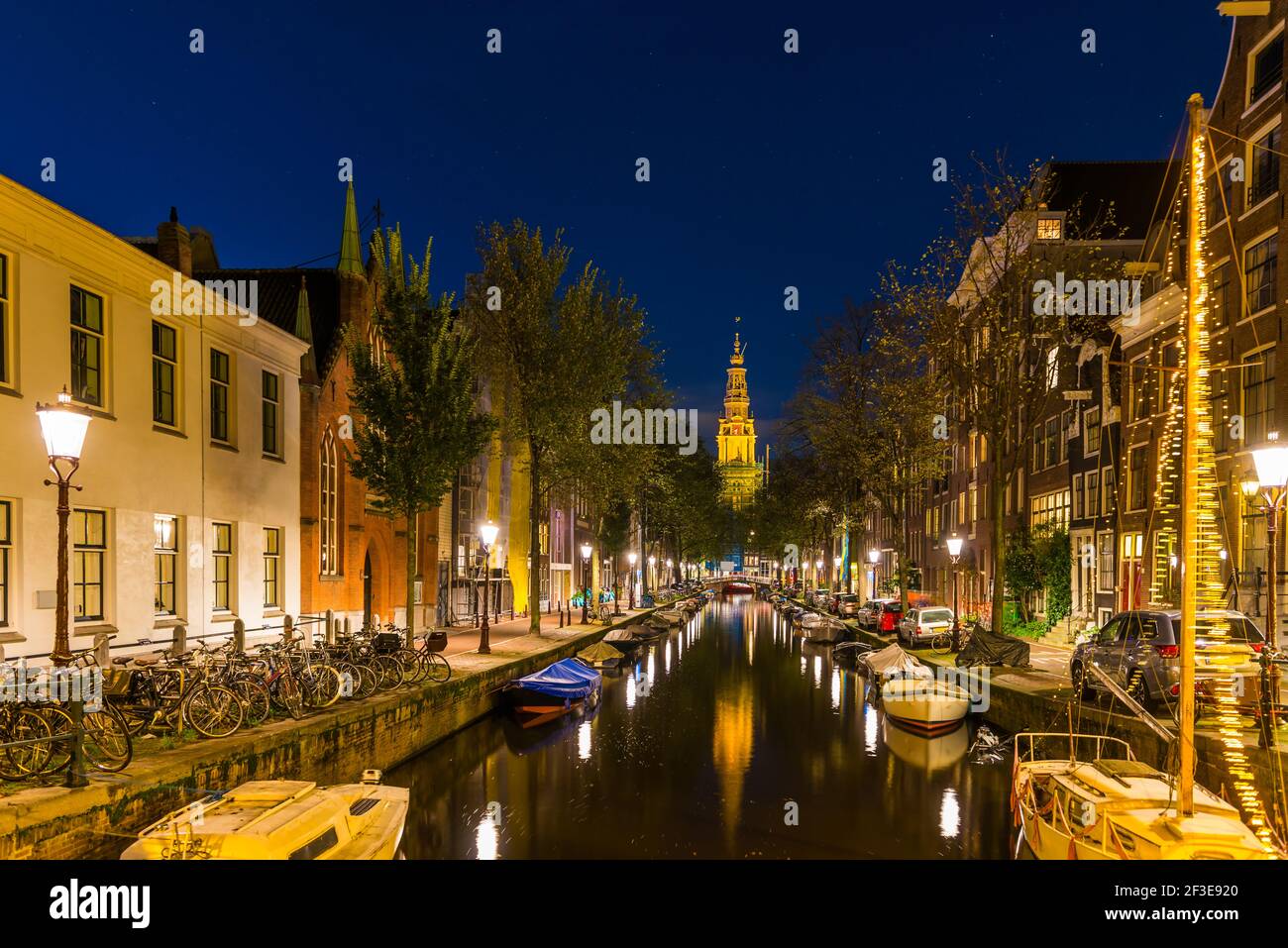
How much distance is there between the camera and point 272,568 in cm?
2612

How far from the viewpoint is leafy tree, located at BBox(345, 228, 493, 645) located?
25594 millimetres

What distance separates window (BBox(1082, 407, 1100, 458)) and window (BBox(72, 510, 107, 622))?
110 feet

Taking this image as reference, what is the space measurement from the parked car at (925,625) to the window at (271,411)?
950 inches

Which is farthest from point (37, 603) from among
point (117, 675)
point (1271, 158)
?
point (1271, 158)

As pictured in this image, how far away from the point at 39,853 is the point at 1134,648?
61.2ft

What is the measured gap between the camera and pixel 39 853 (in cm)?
1005

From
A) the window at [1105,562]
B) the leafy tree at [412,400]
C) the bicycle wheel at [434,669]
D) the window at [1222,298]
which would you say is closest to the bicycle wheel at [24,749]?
the bicycle wheel at [434,669]

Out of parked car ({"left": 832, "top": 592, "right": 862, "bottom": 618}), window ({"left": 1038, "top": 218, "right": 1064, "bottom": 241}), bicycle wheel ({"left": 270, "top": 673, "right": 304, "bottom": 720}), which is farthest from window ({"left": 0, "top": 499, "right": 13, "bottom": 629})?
parked car ({"left": 832, "top": 592, "right": 862, "bottom": 618})

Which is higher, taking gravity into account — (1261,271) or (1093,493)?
(1261,271)

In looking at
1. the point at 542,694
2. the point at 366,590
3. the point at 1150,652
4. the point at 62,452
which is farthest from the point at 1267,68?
the point at 366,590

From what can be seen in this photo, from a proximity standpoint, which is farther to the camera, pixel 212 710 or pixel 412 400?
pixel 412 400

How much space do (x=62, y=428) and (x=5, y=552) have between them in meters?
5.60

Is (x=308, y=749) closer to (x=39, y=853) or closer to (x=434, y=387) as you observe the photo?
(x=39, y=853)

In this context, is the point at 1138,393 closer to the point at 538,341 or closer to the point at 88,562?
the point at 538,341
